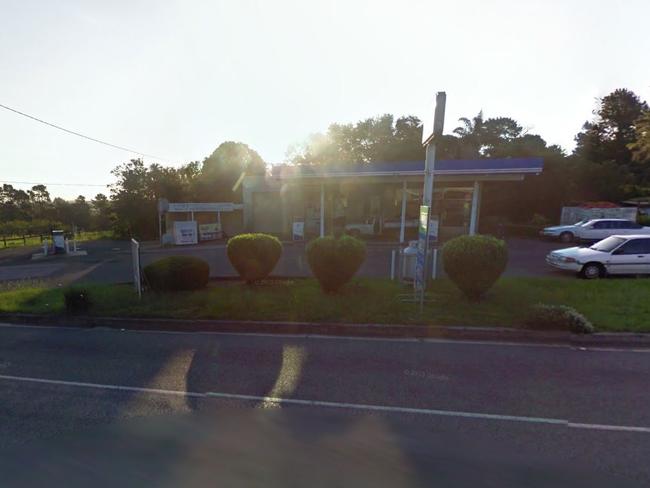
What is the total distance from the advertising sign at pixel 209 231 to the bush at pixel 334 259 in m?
16.1

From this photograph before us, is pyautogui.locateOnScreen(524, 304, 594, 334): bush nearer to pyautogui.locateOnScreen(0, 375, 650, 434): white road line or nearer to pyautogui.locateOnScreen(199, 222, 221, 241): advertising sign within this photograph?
pyautogui.locateOnScreen(0, 375, 650, 434): white road line

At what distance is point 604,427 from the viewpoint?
329 centimetres

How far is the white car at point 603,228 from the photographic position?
17.4 m

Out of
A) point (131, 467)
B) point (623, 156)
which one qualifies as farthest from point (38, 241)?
point (623, 156)

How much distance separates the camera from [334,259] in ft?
26.3

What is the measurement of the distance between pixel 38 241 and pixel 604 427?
36.8m

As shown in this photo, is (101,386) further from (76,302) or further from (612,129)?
(612,129)

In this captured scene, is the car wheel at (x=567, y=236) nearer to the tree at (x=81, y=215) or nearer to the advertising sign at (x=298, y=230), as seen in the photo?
the advertising sign at (x=298, y=230)

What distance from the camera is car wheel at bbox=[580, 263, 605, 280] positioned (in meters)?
10.1

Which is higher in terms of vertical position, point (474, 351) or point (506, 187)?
point (506, 187)

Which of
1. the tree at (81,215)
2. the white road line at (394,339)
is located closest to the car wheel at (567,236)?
the white road line at (394,339)

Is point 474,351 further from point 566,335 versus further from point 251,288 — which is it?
point 251,288

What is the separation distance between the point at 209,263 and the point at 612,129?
176 ft

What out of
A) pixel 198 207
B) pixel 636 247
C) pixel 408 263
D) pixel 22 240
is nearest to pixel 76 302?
pixel 408 263
